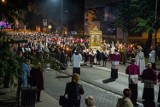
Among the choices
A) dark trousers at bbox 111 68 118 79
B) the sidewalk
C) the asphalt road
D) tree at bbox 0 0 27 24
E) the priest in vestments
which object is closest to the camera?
tree at bbox 0 0 27 24

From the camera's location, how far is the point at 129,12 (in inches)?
1766

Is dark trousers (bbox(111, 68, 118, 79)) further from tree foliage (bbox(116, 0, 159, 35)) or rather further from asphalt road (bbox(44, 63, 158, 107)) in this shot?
tree foliage (bbox(116, 0, 159, 35))

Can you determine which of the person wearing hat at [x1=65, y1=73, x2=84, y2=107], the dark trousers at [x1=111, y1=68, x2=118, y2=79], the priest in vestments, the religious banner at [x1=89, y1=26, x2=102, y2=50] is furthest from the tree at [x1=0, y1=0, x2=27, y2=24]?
the religious banner at [x1=89, y1=26, x2=102, y2=50]

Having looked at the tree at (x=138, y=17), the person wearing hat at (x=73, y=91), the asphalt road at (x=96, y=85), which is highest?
the tree at (x=138, y=17)

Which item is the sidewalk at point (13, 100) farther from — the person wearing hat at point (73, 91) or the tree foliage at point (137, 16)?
the tree foliage at point (137, 16)


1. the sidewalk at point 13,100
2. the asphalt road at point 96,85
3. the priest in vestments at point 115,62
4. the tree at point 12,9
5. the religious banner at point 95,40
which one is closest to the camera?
the tree at point 12,9

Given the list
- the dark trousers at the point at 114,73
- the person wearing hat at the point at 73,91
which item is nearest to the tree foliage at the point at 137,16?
the dark trousers at the point at 114,73

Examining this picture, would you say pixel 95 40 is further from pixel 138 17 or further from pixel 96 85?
pixel 96 85

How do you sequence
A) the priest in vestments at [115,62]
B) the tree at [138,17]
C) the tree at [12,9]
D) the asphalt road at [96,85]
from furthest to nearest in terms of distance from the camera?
1. the tree at [138,17]
2. the priest in vestments at [115,62]
3. the asphalt road at [96,85]
4. the tree at [12,9]

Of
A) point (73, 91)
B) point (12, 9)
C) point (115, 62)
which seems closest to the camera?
point (73, 91)

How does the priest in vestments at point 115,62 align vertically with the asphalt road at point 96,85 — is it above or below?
above

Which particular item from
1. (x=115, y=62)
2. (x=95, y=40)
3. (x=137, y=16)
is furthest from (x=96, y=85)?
(x=137, y=16)

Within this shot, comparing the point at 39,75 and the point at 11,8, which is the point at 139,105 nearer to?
the point at 39,75

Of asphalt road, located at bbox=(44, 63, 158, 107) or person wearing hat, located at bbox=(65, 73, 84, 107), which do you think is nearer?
person wearing hat, located at bbox=(65, 73, 84, 107)
